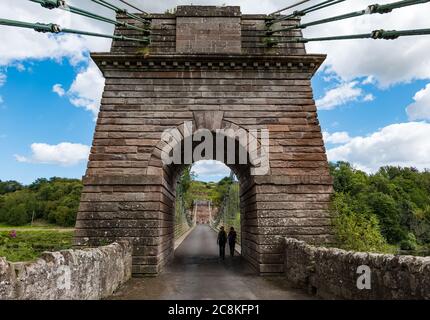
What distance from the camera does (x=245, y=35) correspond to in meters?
10.1

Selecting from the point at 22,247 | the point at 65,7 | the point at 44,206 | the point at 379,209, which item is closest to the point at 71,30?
the point at 65,7

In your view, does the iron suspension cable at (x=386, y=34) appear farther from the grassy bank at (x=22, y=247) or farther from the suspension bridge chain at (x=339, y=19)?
the grassy bank at (x=22, y=247)

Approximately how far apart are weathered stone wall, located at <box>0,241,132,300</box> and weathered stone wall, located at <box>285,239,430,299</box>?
3807mm

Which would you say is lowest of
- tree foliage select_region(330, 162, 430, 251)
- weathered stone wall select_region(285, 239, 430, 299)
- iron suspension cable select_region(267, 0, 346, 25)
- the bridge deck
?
the bridge deck

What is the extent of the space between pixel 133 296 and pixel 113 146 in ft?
13.8

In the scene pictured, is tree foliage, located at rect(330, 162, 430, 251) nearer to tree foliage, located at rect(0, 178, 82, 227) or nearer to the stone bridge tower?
the stone bridge tower

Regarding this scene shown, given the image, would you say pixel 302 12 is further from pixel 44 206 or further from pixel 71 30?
pixel 44 206

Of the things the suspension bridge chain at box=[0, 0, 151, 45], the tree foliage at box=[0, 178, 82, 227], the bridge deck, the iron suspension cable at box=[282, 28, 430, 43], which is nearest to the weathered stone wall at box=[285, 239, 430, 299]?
the bridge deck

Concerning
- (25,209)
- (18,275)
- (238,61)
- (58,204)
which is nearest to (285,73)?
(238,61)

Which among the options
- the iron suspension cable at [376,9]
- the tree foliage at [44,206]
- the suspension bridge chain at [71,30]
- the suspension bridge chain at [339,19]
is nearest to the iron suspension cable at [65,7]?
the suspension bridge chain at [71,30]

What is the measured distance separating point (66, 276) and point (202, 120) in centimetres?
588

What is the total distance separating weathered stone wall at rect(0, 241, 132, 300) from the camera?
3170 millimetres

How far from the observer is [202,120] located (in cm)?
938
